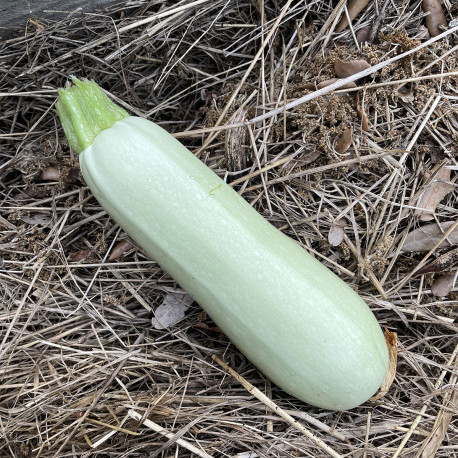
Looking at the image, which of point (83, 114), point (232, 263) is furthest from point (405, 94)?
point (83, 114)

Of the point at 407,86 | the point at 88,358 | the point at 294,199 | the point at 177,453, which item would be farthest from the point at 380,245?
the point at 88,358

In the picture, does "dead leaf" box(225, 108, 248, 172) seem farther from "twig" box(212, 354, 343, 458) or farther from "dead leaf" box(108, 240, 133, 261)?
"twig" box(212, 354, 343, 458)

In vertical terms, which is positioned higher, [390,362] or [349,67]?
[349,67]

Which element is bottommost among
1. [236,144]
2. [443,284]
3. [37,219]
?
[443,284]

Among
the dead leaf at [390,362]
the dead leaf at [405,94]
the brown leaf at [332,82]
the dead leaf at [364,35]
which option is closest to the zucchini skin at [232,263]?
the dead leaf at [390,362]

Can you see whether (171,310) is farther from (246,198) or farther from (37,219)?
(37,219)

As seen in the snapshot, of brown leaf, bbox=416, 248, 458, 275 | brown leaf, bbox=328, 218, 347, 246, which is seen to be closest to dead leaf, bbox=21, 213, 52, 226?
brown leaf, bbox=328, 218, 347, 246
